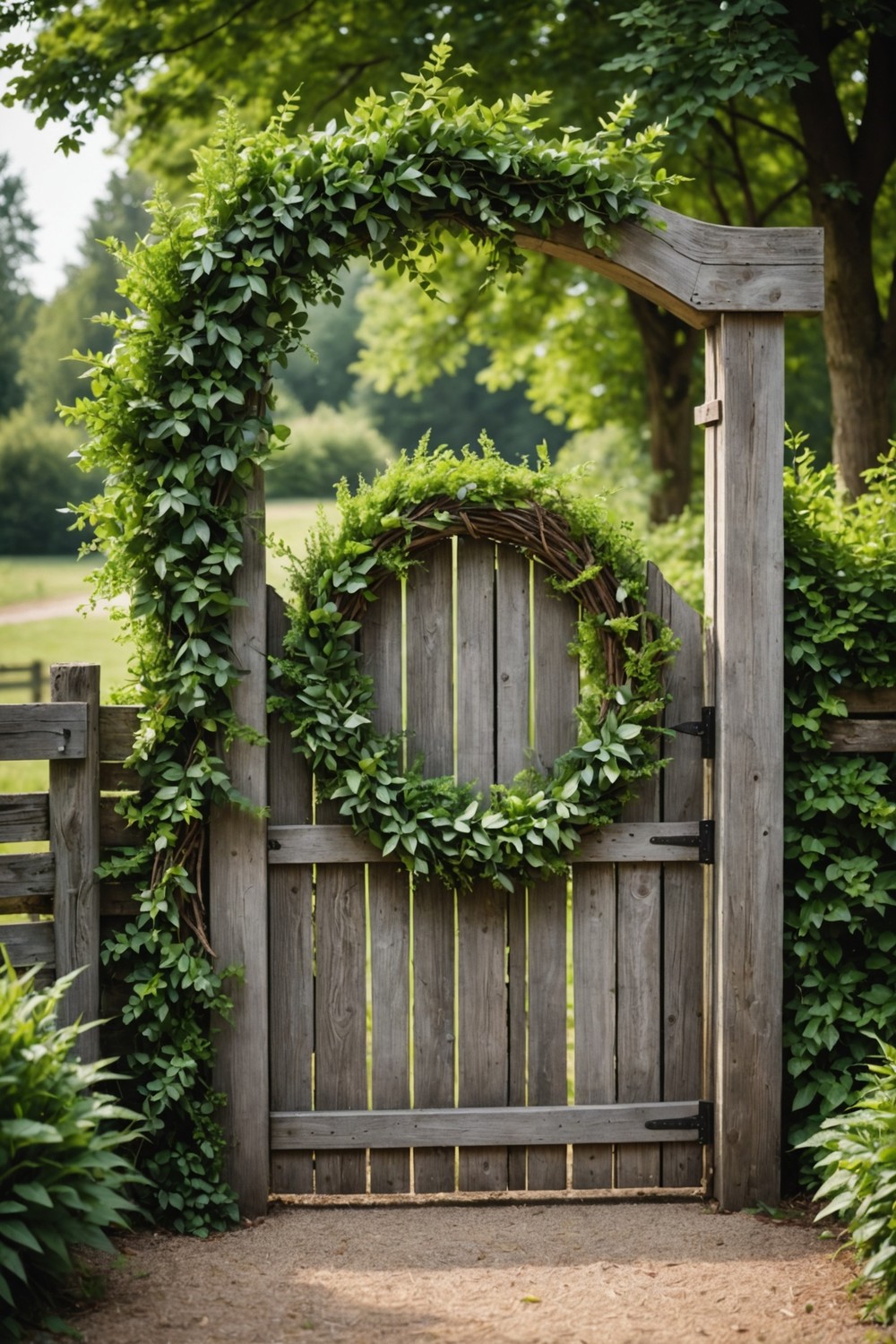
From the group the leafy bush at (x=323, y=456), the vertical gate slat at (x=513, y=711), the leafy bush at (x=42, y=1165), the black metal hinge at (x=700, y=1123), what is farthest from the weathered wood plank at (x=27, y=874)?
the leafy bush at (x=323, y=456)

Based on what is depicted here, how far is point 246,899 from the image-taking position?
155 inches

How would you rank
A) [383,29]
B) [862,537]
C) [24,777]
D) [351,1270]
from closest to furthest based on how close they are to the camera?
[351,1270] → [862,537] → [383,29] → [24,777]

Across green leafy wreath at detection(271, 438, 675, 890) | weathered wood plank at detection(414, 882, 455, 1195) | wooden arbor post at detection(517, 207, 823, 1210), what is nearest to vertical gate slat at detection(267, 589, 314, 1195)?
green leafy wreath at detection(271, 438, 675, 890)

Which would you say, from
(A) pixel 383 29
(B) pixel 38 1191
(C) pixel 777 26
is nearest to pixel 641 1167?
(B) pixel 38 1191

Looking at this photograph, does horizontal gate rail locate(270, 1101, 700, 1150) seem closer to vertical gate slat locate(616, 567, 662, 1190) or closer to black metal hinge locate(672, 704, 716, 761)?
vertical gate slat locate(616, 567, 662, 1190)

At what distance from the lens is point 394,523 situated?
3957 millimetres

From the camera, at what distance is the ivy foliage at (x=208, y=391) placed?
147 inches

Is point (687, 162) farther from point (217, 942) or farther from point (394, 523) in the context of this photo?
point (217, 942)

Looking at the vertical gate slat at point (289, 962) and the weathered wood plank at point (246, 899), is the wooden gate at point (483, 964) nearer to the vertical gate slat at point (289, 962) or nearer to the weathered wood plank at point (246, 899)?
the vertical gate slat at point (289, 962)

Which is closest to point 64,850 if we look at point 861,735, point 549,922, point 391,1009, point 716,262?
point 391,1009

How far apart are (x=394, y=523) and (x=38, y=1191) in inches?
86.0

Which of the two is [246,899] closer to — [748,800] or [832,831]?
[748,800]

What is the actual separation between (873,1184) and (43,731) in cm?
271

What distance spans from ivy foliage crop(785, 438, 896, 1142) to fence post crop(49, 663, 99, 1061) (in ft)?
7.55
